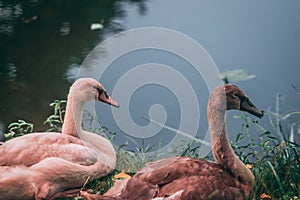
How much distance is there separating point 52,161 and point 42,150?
91 millimetres

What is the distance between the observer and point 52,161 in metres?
3.11

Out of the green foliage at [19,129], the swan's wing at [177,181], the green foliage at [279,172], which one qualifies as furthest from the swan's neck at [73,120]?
the green foliage at [279,172]

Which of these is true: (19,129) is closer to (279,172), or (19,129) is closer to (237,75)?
(279,172)

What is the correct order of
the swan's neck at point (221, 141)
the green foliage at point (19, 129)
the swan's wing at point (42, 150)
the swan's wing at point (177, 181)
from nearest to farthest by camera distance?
1. the swan's wing at point (177, 181)
2. the swan's neck at point (221, 141)
3. the swan's wing at point (42, 150)
4. the green foliage at point (19, 129)

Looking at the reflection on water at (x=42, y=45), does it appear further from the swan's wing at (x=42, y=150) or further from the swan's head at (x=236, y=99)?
the swan's head at (x=236, y=99)

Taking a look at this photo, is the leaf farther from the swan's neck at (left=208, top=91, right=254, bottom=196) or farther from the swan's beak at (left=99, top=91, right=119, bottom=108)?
the swan's neck at (left=208, top=91, right=254, bottom=196)

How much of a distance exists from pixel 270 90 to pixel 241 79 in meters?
0.29

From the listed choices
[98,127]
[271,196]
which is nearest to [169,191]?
[271,196]

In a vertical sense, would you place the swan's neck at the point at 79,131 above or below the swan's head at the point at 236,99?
below

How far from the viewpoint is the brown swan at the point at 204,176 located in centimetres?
271

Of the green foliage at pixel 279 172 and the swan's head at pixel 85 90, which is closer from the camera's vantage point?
the green foliage at pixel 279 172

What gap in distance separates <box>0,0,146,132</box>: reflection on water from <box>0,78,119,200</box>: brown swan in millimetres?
1174

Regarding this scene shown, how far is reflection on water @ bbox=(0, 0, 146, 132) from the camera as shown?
198 inches

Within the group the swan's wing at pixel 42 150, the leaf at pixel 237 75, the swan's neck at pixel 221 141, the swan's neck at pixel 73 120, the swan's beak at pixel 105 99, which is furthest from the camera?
the leaf at pixel 237 75
